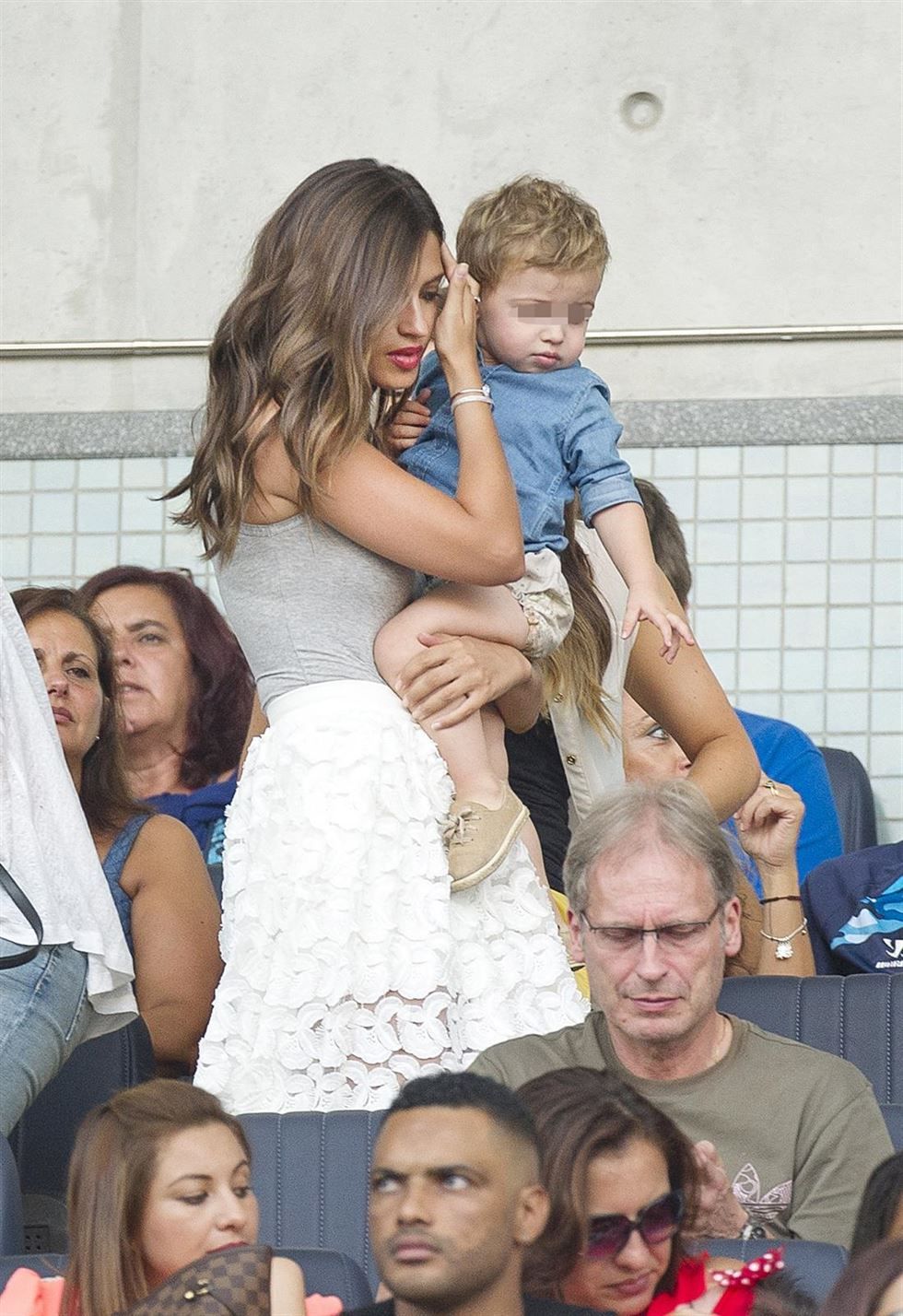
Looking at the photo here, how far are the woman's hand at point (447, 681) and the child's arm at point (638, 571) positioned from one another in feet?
0.65

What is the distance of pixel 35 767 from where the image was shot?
10.5ft

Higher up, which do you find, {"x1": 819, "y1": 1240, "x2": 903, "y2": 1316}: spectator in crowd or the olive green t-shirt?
{"x1": 819, "y1": 1240, "x2": 903, "y2": 1316}: spectator in crowd

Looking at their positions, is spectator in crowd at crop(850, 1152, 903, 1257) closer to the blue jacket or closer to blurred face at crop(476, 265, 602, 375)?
blurred face at crop(476, 265, 602, 375)

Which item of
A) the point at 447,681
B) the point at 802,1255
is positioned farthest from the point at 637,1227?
the point at 447,681

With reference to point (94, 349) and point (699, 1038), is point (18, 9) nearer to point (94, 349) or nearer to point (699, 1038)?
point (94, 349)

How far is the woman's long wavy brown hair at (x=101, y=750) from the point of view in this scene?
389 centimetres

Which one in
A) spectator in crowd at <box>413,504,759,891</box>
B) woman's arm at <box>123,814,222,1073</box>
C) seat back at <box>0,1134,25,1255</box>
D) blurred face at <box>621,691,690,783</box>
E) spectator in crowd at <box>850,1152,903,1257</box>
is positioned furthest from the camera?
blurred face at <box>621,691,690,783</box>

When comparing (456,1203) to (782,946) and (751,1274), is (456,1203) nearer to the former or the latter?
(751,1274)

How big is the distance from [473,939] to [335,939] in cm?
20

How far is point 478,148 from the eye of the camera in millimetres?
5652

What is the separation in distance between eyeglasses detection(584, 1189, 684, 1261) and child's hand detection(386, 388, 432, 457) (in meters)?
1.34

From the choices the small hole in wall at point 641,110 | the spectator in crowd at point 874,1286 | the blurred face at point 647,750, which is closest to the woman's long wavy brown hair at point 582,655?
the blurred face at point 647,750

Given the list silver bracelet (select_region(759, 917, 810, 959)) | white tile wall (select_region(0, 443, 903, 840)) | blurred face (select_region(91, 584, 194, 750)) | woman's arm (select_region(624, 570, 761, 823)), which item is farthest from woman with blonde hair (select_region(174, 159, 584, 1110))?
white tile wall (select_region(0, 443, 903, 840))

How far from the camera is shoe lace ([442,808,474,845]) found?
3.10 metres
